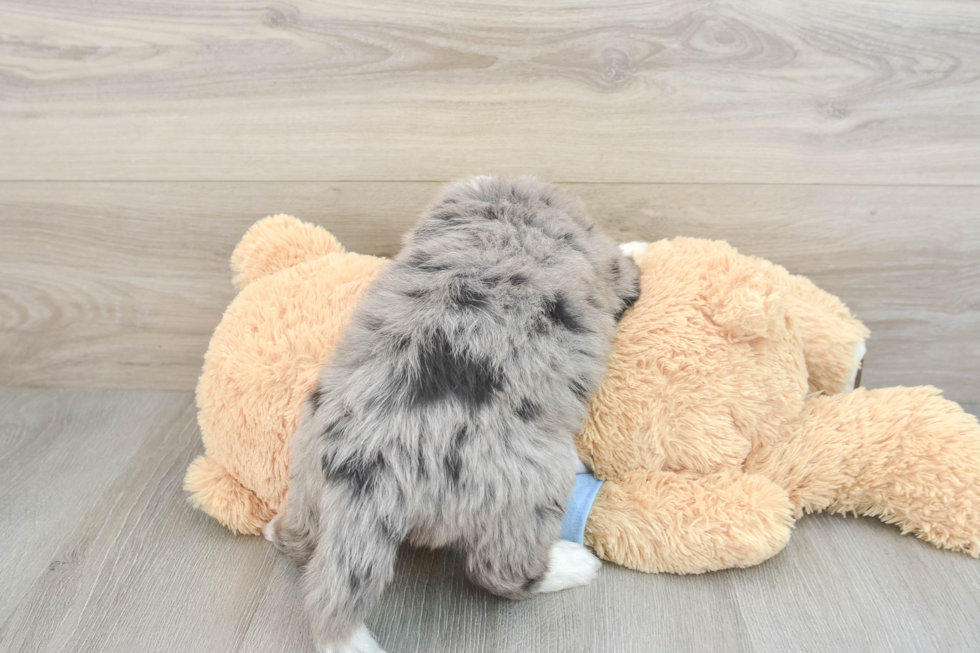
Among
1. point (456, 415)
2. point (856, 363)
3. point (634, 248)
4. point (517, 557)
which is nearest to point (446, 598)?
point (517, 557)

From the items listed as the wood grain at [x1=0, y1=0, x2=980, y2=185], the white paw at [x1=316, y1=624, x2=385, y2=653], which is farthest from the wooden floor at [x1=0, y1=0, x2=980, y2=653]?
the white paw at [x1=316, y1=624, x2=385, y2=653]

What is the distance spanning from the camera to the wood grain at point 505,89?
2.87 ft

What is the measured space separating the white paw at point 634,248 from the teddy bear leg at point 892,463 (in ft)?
0.92

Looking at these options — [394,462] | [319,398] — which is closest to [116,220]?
[319,398]

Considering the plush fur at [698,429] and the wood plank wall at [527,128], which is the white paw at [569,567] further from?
the wood plank wall at [527,128]

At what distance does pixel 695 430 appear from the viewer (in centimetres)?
74

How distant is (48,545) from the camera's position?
820mm

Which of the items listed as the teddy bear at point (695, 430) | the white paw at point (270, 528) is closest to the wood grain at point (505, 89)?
the teddy bear at point (695, 430)

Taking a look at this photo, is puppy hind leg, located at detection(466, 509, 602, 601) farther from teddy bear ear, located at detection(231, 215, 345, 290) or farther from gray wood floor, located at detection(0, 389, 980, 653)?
teddy bear ear, located at detection(231, 215, 345, 290)

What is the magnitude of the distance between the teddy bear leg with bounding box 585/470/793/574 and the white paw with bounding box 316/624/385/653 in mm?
269

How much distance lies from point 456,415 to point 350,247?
1.64 feet

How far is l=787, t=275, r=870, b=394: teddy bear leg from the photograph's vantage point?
2.79 ft

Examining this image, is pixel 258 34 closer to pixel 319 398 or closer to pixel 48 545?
pixel 319 398

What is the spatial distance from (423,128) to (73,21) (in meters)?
0.50
